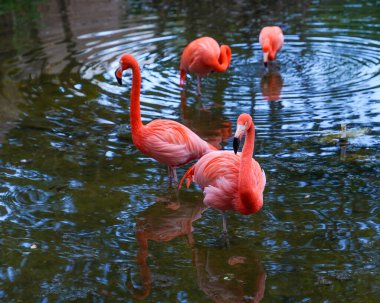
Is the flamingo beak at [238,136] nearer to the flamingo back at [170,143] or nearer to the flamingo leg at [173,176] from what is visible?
the flamingo back at [170,143]

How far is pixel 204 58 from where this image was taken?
770cm

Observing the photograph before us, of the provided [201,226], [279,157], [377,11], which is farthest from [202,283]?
[377,11]

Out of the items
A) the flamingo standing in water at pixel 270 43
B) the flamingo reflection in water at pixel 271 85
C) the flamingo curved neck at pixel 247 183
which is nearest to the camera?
the flamingo curved neck at pixel 247 183

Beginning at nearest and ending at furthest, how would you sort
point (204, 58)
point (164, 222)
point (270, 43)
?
point (164, 222)
point (204, 58)
point (270, 43)

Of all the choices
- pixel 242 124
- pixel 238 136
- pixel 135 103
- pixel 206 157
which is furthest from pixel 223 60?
pixel 238 136

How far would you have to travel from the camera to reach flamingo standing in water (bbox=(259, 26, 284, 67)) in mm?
8413

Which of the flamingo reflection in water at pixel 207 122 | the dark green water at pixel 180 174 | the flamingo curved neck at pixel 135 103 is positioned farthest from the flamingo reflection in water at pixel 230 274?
the flamingo reflection in water at pixel 207 122

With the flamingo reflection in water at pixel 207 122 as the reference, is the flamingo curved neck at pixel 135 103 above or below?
above

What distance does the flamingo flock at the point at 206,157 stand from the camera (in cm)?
424

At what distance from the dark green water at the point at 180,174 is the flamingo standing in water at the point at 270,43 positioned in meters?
0.24

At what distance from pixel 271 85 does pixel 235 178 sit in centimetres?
386

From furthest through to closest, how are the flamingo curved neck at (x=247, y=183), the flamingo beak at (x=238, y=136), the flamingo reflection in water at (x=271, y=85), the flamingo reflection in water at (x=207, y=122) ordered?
the flamingo reflection in water at (x=271, y=85), the flamingo reflection in water at (x=207, y=122), the flamingo curved neck at (x=247, y=183), the flamingo beak at (x=238, y=136)

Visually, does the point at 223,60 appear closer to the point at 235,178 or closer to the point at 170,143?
the point at 170,143

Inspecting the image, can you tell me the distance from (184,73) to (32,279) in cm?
439
